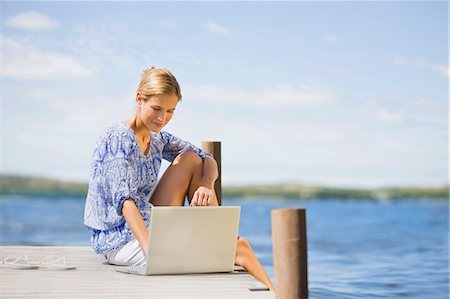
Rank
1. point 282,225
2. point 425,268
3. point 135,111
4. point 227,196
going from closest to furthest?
point 282,225, point 135,111, point 425,268, point 227,196

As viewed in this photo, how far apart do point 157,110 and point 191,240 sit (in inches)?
24.8

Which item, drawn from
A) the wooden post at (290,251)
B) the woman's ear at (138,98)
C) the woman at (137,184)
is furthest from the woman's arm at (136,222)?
the wooden post at (290,251)

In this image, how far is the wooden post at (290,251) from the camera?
9.07 feet

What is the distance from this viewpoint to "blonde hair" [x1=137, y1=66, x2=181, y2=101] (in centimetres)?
360

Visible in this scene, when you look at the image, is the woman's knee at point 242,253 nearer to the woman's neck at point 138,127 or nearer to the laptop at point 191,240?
the laptop at point 191,240

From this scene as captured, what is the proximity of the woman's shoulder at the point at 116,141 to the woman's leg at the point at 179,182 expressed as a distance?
29 cm

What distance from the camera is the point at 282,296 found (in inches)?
111

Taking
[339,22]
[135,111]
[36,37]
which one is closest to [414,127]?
[339,22]

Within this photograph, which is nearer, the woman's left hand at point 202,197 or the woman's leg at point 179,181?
the woman's left hand at point 202,197

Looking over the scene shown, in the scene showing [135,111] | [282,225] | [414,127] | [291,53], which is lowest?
[282,225]

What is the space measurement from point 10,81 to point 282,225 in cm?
1710

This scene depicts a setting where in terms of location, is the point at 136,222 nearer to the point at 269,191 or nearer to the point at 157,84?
the point at 157,84

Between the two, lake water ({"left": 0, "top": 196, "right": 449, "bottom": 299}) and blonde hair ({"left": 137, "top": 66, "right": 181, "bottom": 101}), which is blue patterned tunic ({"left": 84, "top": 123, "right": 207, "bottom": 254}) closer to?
blonde hair ({"left": 137, "top": 66, "right": 181, "bottom": 101})

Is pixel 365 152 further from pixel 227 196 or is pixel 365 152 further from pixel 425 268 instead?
pixel 425 268
